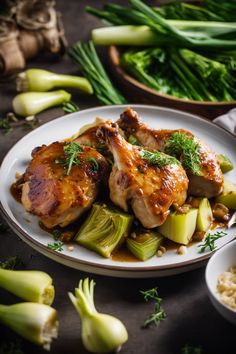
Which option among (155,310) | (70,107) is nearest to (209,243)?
(155,310)

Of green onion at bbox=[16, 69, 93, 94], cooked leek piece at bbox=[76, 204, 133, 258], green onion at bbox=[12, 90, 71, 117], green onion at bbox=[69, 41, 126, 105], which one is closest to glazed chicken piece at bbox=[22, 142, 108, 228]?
cooked leek piece at bbox=[76, 204, 133, 258]

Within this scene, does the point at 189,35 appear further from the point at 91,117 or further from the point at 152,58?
the point at 91,117

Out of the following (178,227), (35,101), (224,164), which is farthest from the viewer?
(35,101)

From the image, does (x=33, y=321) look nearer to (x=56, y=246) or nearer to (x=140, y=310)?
(x=56, y=246)

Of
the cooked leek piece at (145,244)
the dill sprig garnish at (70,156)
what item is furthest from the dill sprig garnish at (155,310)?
the dill sprig garnish at (70,156)

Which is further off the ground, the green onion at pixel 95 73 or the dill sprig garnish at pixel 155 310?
the green onion at pixel 95 73

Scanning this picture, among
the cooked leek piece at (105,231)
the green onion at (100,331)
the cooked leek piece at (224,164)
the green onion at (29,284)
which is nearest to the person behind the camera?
the green onion at (100,331)

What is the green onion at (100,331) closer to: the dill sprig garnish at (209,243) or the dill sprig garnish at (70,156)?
the dill sprig garnish at (209,243)
